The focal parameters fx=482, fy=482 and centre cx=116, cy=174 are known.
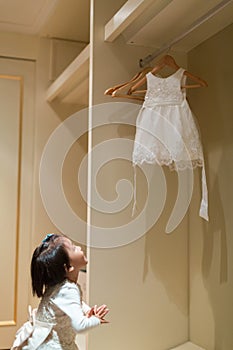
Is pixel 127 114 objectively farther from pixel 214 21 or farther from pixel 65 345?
pixel 65 345

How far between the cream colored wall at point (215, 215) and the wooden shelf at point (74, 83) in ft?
1.71

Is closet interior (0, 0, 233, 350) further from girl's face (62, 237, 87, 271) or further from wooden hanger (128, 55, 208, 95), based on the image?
girl's face (62, 237, 87, 271)

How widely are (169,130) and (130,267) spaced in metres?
0.56

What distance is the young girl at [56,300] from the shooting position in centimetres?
146

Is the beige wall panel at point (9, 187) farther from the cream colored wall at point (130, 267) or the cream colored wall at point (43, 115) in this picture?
the cream colored wall at point (130, 267)

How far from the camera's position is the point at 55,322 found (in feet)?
4.87

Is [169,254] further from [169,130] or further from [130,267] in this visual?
[169,130]

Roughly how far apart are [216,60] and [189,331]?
1.05 metres

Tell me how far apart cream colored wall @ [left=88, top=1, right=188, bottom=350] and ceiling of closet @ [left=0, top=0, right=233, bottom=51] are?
0.11 metres

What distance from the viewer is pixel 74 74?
2.28 metres

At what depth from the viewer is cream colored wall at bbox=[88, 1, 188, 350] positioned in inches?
70.4

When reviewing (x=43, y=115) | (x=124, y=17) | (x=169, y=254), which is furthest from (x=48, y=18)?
(x=169, y=254)

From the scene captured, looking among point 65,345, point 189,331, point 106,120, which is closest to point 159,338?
point 189,331

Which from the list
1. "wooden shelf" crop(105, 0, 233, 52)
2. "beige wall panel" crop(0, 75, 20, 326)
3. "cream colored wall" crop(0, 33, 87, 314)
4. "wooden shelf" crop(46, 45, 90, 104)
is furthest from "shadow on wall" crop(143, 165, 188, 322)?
"beige wall panel" crop(0, 75, 20, 326)
